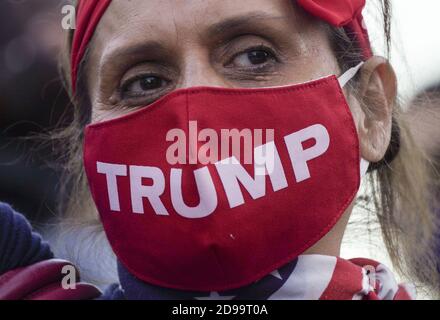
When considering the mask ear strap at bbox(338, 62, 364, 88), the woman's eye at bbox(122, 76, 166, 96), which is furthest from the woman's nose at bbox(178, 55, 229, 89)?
the mask ear strap at bbox(338, 62, 364, 88)

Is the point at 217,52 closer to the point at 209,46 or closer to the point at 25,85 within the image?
the point at 209,46

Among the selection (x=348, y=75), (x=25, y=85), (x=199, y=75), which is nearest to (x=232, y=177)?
(x=199, y=75)

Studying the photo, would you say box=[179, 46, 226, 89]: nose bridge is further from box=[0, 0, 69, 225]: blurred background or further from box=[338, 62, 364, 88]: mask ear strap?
box=[0, 0, 69, 225]: blurred background

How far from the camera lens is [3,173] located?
4199 mm

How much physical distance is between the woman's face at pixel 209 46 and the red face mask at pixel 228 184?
9 cm

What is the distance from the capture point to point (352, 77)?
1.82m

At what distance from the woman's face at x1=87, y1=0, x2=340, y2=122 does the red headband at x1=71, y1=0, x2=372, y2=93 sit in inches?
1.2

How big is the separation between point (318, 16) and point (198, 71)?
0.33 meters

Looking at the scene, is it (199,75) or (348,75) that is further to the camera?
(348,75)

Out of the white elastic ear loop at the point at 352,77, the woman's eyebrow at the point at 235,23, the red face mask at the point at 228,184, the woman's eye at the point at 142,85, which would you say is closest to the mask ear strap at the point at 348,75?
the white elastic ear loop at the point at 352,77

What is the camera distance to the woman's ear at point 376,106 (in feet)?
5.85

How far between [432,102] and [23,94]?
292 centimetres

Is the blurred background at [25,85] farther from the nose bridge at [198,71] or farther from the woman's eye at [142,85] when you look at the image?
the nose bridge at [198,71]

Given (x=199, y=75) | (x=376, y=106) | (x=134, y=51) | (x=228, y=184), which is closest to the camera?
(x=228, y=184)
